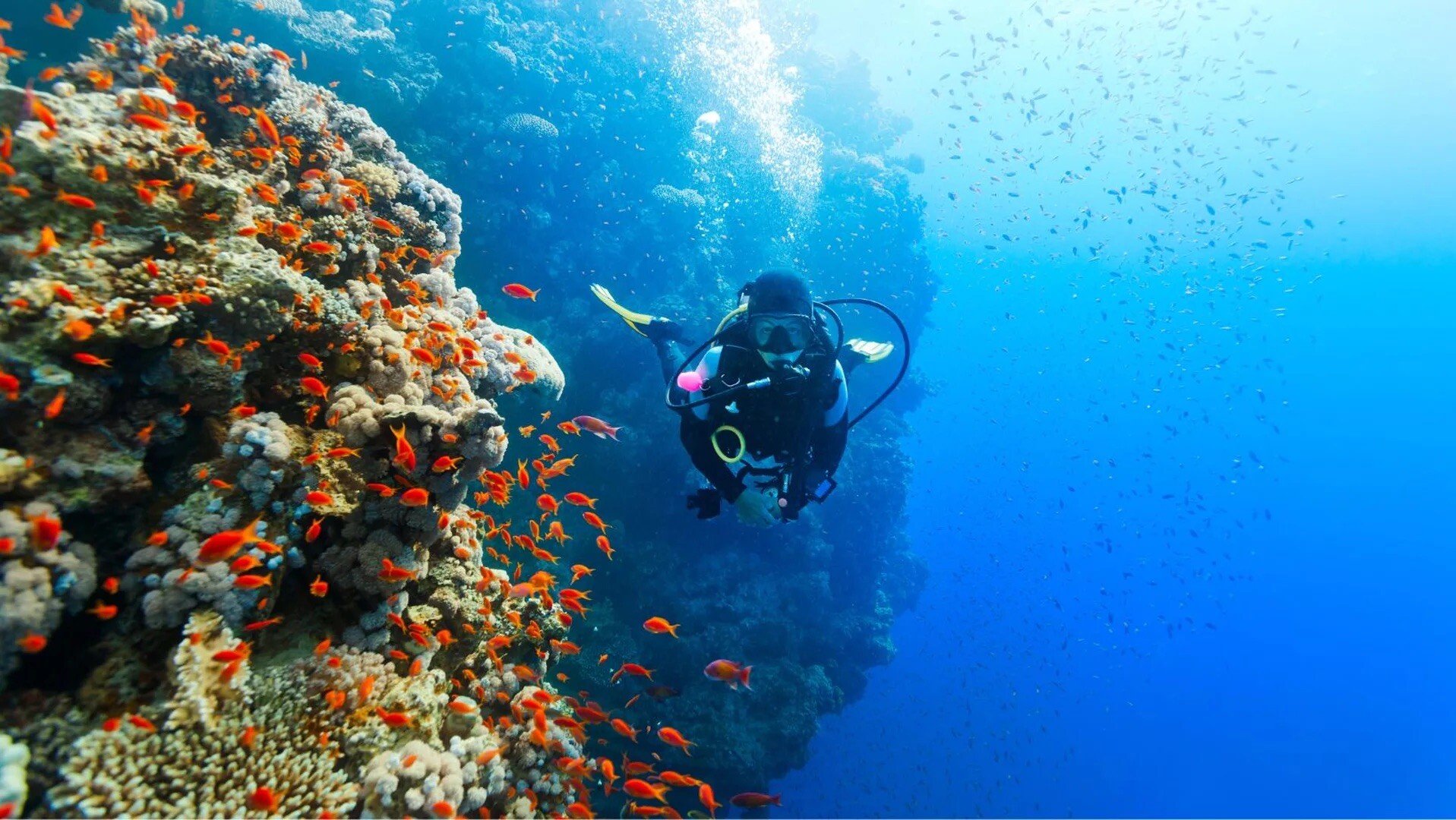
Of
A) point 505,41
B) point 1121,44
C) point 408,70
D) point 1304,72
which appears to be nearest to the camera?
point 408,70

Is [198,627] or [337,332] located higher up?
[337,332]

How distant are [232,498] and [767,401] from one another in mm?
3873

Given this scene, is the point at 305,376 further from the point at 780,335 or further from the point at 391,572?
the point at 780,335

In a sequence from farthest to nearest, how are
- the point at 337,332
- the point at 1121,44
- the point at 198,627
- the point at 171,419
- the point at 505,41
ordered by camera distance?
the point at 1121,44
the point at 505,41
the point at 337,332
the point at 171,419
the point at 198,627

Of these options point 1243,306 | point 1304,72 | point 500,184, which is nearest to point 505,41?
point 500,184

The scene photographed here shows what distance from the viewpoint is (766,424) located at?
5.38 meters

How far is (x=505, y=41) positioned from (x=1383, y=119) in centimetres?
11226

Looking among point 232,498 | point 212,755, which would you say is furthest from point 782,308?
point 212,755

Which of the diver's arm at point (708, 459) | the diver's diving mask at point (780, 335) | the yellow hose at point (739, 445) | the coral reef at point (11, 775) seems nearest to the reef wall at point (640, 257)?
the coral reef at point (11, 775)

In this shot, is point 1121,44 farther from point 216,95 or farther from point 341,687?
point 341,687

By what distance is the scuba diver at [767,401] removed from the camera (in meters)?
5.18

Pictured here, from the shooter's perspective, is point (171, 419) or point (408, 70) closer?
point (171, 419)

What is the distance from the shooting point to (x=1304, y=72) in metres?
67.6

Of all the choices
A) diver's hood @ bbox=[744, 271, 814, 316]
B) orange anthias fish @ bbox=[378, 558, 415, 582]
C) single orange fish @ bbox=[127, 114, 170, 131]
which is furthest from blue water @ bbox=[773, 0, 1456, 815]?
single orange fish @ bbox=[127, 114, 170, 131]
